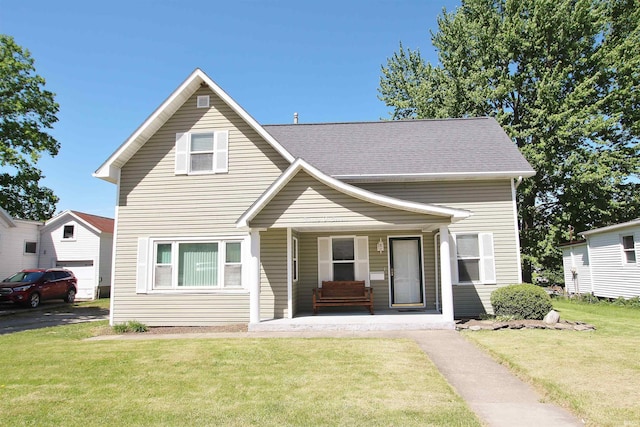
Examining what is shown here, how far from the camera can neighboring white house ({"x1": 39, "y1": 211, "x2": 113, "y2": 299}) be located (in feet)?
85.7

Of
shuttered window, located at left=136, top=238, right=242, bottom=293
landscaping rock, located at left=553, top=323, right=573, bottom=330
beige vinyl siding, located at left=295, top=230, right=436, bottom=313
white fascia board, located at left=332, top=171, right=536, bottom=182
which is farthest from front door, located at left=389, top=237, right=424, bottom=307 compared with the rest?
shuttered window, located at left=136, top=238, right=242, bottom=293

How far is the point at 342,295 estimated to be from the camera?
12.8 meters

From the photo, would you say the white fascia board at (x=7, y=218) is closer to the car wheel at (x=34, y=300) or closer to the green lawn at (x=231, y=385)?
the car wheel at (x=34, y=300)

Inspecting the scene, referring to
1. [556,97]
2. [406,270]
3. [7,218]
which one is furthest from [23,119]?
[556,97]

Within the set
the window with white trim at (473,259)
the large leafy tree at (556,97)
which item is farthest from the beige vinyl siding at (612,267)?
the window with white trim at (473,259)

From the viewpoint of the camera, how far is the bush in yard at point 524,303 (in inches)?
459

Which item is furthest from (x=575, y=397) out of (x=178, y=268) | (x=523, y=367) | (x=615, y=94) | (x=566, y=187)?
(x=615, y=94)

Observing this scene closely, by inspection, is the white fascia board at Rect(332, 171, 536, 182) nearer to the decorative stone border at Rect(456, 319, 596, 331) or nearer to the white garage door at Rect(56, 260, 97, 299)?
the decorative stone border at Rect(456, 319, 596, 331)

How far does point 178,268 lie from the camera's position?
12.9 metres

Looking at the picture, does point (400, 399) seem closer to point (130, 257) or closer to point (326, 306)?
point (326, 306)

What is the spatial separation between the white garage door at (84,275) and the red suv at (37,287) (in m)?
2.40

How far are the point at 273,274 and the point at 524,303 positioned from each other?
7.09 meters

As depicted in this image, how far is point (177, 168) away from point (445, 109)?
1757 centimetres

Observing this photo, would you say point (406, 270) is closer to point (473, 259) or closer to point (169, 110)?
point (473, 259)
